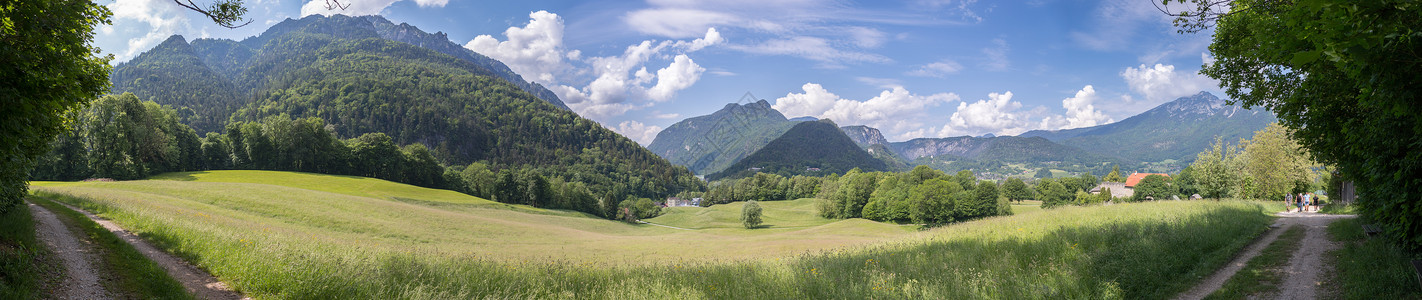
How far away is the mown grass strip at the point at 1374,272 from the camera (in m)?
7.16

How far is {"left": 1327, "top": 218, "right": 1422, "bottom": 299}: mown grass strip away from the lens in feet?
23.5

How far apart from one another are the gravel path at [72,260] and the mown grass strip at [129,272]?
0.51 ft

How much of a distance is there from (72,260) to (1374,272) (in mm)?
22889

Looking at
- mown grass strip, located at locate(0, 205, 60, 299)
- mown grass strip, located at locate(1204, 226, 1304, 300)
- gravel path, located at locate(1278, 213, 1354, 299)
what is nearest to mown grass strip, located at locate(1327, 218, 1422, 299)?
gravel path, located at locate(1278, 213, 1354, 299)

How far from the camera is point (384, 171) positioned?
314ft

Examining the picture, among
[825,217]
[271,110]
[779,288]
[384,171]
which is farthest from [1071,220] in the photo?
[271,110]

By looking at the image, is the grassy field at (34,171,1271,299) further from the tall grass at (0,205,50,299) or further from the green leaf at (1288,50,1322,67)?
the green leaf at (1288,50,1322,67)

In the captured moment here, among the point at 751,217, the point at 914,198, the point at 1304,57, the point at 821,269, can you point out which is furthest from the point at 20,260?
the point at 751,217

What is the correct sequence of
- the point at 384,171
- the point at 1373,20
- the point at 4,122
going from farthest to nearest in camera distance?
1. the point at 384,171
2. the point at 4,122
3. the point at 1373,20

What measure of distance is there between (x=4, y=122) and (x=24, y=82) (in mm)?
607

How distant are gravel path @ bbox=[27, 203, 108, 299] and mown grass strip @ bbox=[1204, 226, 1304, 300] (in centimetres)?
1778

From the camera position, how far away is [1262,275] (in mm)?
9258

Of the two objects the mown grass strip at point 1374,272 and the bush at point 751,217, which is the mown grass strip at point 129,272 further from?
the bush at point 751,217

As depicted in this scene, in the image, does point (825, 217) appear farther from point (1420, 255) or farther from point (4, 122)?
point (4, 122)
